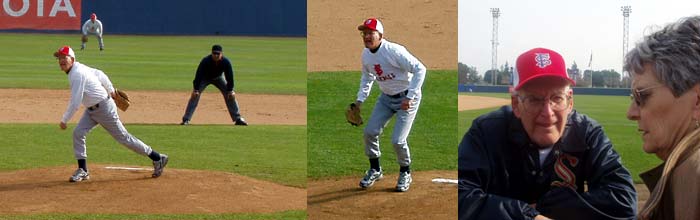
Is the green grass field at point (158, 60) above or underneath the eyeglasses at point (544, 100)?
underneath

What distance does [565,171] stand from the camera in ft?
10.2

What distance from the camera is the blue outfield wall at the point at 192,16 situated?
863 centimetres

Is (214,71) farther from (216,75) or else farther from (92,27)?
(92,27)

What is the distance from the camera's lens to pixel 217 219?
5953mm

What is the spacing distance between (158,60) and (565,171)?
28.4 ft

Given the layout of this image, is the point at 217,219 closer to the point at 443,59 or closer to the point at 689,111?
the point at 443,59

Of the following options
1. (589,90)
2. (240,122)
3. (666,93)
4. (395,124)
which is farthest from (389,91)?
(240,122)

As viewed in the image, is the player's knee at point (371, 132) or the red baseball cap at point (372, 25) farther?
the player's knee at point (371, 132)

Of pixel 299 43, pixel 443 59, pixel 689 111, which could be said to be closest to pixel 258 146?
pixel 299 43

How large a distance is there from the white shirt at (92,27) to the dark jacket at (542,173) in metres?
5.76

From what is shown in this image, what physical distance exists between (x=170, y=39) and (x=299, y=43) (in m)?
1.30

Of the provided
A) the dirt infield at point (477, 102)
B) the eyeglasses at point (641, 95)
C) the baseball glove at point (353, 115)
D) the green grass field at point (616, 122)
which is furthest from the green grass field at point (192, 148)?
the eyeglasses at point (641, 95)

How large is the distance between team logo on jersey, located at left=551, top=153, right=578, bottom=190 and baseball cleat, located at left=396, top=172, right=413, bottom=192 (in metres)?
1.83

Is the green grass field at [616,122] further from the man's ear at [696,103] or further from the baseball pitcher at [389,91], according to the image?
the man's ear at [696,103]
